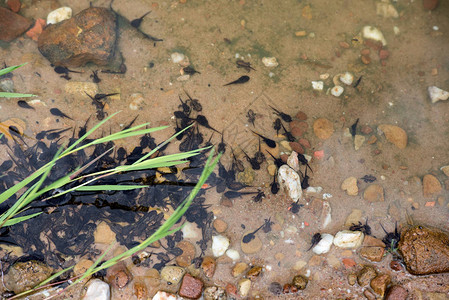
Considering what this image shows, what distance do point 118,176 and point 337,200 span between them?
2559 millimetres

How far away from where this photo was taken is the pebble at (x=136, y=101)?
394 cm

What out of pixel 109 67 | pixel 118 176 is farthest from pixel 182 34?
pixel 118 176

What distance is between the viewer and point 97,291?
3.18m

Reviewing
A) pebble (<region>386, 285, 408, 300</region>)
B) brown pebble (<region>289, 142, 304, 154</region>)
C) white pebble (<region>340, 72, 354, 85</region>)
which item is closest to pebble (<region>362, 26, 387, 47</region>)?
white pebble (<region>340, 72, 354, 85</region>)

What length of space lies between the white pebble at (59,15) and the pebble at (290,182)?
3.40 metres

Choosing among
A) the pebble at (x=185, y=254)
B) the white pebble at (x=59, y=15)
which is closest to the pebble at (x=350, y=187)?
the pebble at (x=185, y=254)

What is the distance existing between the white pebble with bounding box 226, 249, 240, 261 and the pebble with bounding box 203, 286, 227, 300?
1.11 feet

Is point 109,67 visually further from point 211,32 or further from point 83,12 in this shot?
point 211,32

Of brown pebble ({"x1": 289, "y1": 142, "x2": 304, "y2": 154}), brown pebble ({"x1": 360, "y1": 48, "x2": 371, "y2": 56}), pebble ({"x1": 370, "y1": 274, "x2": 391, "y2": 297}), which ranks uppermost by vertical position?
brown pebble ({"x1": 360, "y1": 48, "x2": 371, "y2": 56})

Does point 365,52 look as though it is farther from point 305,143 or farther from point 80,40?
point 80,40

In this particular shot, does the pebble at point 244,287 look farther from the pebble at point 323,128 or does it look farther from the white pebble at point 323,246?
the pebble at point 323,128

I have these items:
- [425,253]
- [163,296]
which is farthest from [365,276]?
[163,296]

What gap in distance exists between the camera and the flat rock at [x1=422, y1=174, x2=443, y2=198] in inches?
152

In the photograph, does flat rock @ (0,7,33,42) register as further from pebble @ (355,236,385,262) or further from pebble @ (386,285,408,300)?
pebble @ (386,285,408,300)
